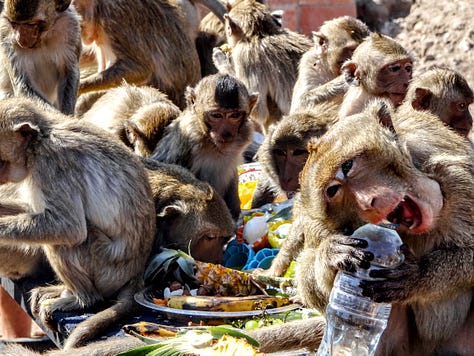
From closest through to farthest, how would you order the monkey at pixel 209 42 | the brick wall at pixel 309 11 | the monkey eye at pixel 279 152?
the monkey eye at pixel 279 152 → the monkey at pixel 209 42 → the brick wall at pixel 309 11

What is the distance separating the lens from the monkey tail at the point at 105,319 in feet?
17.3

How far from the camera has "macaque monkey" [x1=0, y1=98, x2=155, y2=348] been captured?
18.3 ft

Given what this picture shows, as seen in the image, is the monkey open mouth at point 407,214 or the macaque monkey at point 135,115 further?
the macaque monkey at point 135,115

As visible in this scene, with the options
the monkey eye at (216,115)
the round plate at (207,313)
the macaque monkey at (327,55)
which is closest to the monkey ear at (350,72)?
the macaque monkey at (327,55)

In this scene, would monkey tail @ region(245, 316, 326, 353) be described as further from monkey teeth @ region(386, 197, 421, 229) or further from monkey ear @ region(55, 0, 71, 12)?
monkey ear @ region(55, 0, 71, 12)

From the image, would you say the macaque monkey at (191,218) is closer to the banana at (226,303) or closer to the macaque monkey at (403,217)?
the banana at (226,303)

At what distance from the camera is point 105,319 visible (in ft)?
17.9

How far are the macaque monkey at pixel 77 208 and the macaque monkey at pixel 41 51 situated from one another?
1448 mm

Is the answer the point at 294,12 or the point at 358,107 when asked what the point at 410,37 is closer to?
the point at 294,12

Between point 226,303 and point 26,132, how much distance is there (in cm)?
148

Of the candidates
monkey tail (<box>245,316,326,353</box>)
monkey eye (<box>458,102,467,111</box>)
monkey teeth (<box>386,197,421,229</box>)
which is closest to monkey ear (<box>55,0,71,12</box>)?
monkey eye (<box>458,102,467,111</box>)

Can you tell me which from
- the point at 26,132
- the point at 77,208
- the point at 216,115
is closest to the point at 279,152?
the point at 216,115

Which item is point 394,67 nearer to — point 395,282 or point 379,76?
point 379,76

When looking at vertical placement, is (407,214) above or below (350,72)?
above
